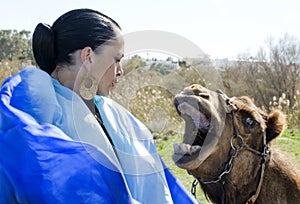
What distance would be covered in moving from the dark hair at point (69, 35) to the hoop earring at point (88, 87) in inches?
5.3

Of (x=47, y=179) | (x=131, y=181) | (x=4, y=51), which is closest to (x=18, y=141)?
(x=47, y=179)

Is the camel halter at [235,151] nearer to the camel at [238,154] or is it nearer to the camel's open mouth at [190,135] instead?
the camel at [238,154]

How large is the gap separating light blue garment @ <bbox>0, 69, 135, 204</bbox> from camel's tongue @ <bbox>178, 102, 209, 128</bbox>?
1.38 meters

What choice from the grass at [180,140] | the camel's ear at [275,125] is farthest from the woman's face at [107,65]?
the camel's ear at [275,125]

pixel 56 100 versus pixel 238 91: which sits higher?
pixel 56 100

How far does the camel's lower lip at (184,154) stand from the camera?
145 inches

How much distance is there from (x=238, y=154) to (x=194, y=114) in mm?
509

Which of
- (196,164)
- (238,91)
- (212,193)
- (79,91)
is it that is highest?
(79,91)

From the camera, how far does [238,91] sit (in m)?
18.2

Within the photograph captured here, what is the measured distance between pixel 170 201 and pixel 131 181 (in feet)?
0.94

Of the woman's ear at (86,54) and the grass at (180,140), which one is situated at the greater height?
the woman's ear at (86,54)

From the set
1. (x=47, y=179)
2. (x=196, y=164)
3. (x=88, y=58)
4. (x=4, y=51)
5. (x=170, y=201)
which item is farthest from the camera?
(x=4, y=51)

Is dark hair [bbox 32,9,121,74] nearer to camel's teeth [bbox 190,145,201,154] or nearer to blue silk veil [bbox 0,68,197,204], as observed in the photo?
blue silk veil [bbox 0,68,197,204]

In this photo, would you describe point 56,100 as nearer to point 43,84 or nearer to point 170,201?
point 43,84
